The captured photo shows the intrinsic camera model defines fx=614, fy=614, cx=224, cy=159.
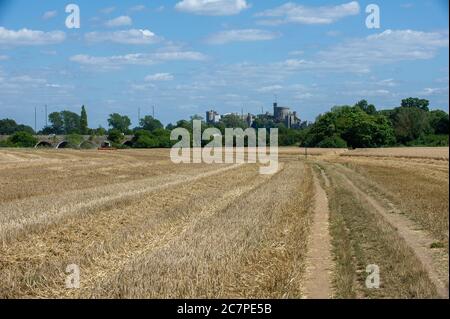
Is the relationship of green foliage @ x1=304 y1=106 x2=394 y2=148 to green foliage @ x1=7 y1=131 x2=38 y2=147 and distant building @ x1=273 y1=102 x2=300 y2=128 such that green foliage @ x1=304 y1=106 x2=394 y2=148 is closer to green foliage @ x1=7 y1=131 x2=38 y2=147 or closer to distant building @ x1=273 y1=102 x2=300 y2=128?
distant building @ x1=273 y1=102 x2=300 y2=128

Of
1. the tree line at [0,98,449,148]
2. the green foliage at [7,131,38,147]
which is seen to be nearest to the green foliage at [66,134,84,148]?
the tree line at [0,98,449,148]

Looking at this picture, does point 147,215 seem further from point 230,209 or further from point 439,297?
point 439,297

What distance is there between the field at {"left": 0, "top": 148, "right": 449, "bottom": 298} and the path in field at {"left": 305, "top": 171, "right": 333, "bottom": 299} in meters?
0.03

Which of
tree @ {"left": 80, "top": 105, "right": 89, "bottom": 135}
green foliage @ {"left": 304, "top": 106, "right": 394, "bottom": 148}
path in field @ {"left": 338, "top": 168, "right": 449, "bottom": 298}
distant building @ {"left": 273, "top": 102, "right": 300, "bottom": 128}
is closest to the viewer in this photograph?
path in field @ {"left": 338, "top": 168, "right": 449, "bottom": 298}

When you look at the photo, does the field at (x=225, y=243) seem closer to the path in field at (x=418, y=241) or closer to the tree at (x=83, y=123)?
the path in field at (x=418, y=241)

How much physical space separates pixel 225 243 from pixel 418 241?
483 cm

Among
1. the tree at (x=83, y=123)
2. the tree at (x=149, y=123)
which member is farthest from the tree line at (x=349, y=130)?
the tree at (x=149, y=123)

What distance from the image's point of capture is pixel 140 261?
38.6 feet

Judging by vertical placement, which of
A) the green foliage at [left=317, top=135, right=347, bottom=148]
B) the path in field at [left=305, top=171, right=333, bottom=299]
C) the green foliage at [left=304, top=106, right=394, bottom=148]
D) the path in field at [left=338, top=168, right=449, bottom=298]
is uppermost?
the green foliage at [left=304, top=106, right=394, bottom=148]

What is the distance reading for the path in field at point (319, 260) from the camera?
33.3 ft

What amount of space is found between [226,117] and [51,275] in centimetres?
14782

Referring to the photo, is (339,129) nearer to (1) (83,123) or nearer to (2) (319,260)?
(2) (319,260)

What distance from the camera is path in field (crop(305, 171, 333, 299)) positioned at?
1015cm
